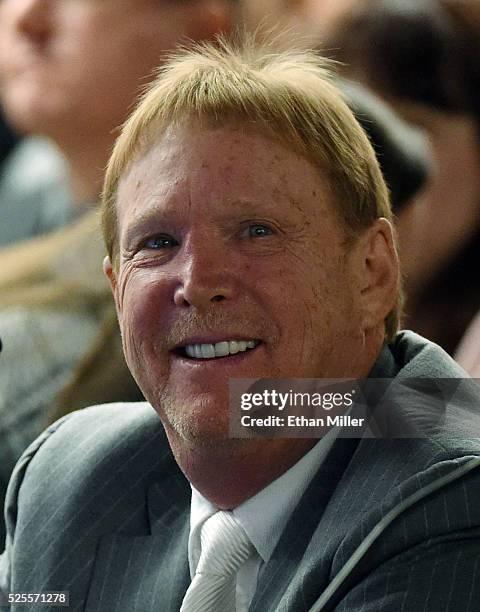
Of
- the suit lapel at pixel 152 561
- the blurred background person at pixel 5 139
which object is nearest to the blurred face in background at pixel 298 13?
the blurred background person at pixel 5 139

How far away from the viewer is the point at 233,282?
39.0 inches

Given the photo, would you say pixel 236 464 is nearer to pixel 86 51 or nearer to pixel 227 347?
pixel 227 347

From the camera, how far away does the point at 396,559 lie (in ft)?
2.99

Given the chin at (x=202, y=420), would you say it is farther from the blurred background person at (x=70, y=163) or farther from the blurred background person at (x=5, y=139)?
the blurred background person at (x=5, y=139)

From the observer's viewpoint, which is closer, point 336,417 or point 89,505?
point 336,417

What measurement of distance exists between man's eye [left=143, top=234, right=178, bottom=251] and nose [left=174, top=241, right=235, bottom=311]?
37 mm

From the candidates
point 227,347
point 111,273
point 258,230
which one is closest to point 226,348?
point 227,347

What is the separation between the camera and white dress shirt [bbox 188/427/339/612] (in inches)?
40.3

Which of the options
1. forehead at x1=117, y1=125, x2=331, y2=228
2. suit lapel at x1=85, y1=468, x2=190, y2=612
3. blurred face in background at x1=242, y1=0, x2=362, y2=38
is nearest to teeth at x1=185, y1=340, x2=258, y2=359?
forehead at x1=117, y1=125, x2=331, y2=228

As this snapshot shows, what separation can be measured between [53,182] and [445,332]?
1.07 m

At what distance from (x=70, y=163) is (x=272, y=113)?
136 centimetres

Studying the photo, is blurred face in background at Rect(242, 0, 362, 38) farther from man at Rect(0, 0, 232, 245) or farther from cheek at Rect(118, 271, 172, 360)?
cheek at Rect(118, 271, 172, 360)

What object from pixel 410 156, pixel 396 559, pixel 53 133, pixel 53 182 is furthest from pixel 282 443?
pixel 53 182

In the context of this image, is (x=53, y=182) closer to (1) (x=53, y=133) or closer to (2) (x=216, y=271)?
(1) (x=53, y=133)
